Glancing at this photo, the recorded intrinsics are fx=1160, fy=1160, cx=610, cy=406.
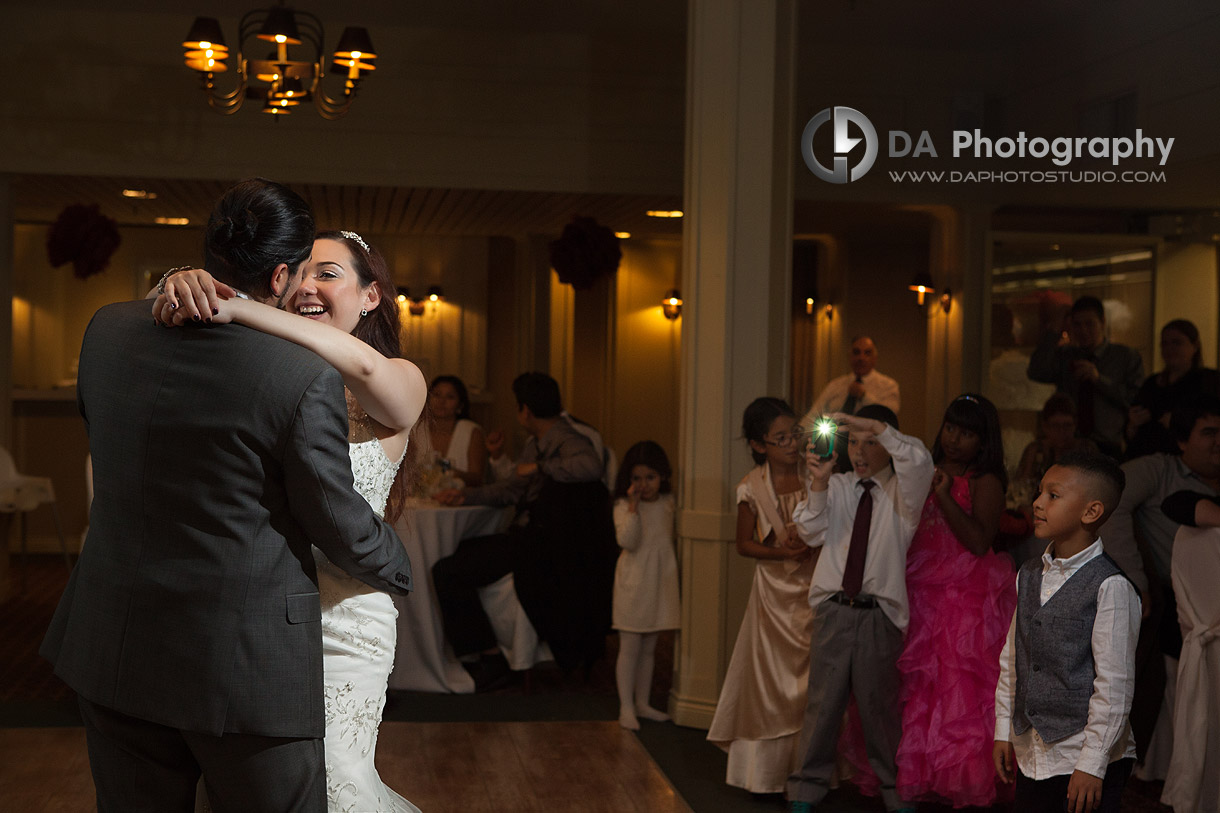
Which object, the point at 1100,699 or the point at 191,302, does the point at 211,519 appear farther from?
the point at 1100,699

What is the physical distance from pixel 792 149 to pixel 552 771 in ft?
8.45

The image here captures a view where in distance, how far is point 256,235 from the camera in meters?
1.64

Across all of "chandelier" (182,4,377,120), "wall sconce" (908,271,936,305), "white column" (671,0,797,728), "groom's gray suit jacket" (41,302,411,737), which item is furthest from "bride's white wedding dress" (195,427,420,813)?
"chandelier" (182,4,377,120)

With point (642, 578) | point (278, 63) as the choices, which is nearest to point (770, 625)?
point (642, 578)

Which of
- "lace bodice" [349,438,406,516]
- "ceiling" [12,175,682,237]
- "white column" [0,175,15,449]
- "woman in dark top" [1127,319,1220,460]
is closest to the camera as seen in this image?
"lace bodice" [349,438,406,516]

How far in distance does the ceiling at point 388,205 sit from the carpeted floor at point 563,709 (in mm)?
3000

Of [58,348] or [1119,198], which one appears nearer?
[1119,198]

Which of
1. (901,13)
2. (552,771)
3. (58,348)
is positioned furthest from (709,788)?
(58,348)

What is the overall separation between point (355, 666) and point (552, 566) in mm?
3566

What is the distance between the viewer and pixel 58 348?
10734 millimetres

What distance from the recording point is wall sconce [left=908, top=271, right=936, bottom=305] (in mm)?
5305

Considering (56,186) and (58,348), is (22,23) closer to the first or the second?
(56,186)

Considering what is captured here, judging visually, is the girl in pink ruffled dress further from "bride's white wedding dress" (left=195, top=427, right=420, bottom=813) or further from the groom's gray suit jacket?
the groom's gray suit jacket

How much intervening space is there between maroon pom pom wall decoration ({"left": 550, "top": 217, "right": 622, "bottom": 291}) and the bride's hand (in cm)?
632
